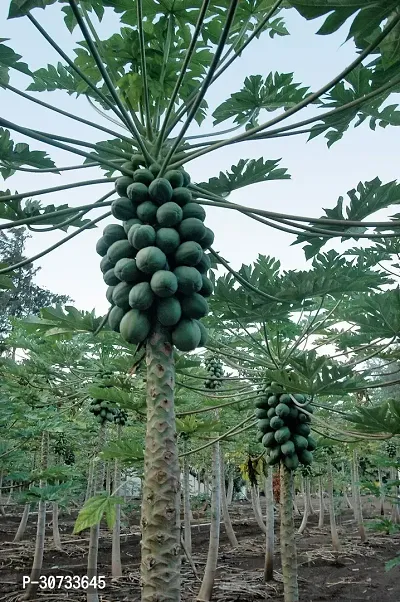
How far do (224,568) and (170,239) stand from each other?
9294mm

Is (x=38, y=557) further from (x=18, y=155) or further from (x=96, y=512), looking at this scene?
(x=18, y=155)

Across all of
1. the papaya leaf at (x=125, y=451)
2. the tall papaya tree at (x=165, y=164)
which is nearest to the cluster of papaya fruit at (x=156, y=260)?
the tall papaya tree at (x=165, y=164)

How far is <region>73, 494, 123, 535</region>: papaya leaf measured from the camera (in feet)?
7.18

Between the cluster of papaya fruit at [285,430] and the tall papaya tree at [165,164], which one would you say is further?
the cluster of papaya fruit at [285,430]

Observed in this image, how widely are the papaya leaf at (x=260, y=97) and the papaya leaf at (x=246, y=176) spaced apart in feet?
1.29

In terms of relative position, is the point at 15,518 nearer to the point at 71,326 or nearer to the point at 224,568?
the point at 224,568

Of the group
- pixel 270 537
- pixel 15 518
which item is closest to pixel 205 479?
pixel 15 518

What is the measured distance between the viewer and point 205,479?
26.3 metres

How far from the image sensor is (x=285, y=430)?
4.28 metres

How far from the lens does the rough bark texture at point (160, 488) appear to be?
1784 mm

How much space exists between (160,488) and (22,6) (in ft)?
6.44

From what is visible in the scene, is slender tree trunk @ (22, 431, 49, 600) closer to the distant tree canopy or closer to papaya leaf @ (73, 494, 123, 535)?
papaya leaf @ (73, 494, 123, 535)

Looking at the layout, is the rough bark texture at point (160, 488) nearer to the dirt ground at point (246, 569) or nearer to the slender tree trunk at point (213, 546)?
the slender tree trunk at point (213, 546)

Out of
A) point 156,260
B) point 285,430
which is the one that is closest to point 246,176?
point 156,260
